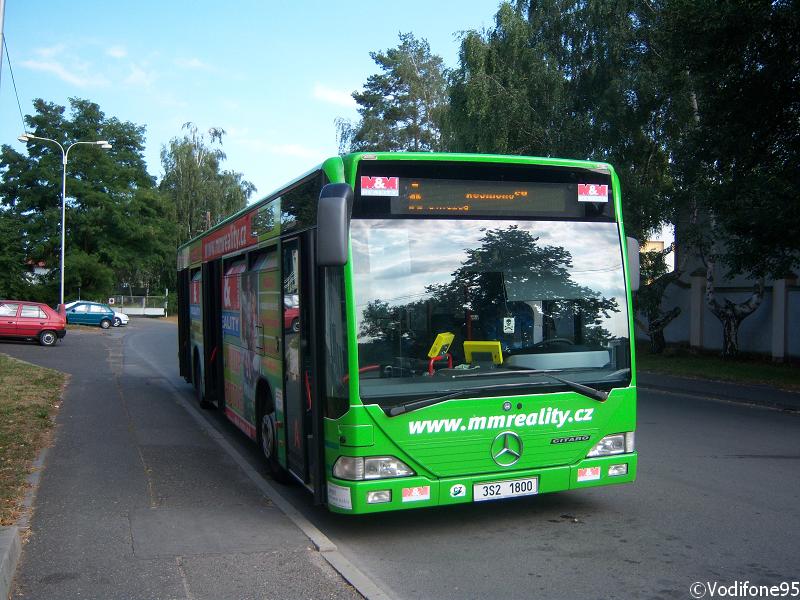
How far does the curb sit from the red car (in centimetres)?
2421

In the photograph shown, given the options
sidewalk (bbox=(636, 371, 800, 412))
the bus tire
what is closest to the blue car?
sidewalk (bbox=(636, 371, 800, 412))

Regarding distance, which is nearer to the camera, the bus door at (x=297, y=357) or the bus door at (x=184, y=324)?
the bus door at (x=297, y=357)

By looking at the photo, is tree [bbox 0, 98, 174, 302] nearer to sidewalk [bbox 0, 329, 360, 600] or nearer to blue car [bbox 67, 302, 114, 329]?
blue car [bbox 67, 302, 114, 329]

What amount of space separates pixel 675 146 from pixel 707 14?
25.3ft

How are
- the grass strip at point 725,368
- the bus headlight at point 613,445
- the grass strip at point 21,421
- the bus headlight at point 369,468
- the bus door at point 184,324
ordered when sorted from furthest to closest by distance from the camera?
1. the grass strip at point 725,368
2. the bus door at point 184,324
3. the grass strip at point 21,421
4. the bus headlight at point 613,445
5. the bus headlight at point 369,468

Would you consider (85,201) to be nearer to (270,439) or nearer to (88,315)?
(88,315)

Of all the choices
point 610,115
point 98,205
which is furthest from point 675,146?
point 98,205

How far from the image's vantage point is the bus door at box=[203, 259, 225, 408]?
11.2m

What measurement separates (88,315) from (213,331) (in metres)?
38.3

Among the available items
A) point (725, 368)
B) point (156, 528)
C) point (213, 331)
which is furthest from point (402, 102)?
point (156, 528)

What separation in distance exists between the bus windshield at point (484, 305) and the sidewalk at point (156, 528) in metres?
1.50

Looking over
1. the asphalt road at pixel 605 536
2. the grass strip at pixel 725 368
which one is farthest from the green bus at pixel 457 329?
the grass strip at pixel 725 368

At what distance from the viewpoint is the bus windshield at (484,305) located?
5676mm

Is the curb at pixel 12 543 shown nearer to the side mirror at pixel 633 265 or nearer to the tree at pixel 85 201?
the side mirror at pixel 633 265
